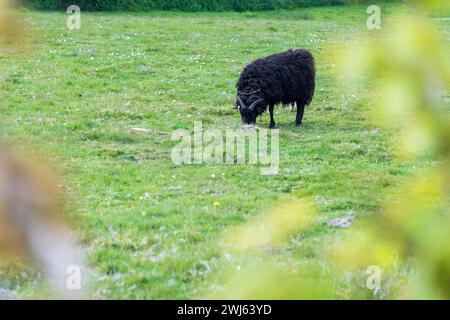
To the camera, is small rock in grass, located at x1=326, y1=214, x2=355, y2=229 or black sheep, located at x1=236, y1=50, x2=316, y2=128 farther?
black sheep, located at x1=236, y1=50, x2=316, y2=128

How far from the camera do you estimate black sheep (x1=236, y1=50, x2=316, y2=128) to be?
15.7 meters

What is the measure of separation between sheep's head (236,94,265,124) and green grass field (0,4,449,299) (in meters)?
0.43

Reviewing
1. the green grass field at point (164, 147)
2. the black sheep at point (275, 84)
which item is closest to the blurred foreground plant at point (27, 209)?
the green grass field at point (164, 147)

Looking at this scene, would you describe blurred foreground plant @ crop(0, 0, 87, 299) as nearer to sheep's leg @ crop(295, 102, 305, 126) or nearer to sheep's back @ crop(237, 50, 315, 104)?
sheep's back @ crop(237, 50, 315, 104)

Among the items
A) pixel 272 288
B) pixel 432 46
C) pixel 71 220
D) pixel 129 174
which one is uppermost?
pixel 432 46

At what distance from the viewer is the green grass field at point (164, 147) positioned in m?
5.38

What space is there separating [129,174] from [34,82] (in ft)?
30.1

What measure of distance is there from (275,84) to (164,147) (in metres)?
3.77

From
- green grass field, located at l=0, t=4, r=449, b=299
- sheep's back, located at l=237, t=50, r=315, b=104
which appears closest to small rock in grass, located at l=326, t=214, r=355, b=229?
green grass field, located at l=0, t=4, r=449, b=299

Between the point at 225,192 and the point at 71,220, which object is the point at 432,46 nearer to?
the point at 71,220

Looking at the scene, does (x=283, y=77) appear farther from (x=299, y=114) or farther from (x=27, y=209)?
(x=27, y=209)

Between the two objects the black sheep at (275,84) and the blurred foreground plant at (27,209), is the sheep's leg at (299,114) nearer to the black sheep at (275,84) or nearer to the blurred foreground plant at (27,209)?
the black sheep at (275,84)

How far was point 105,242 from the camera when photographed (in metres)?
7.16
